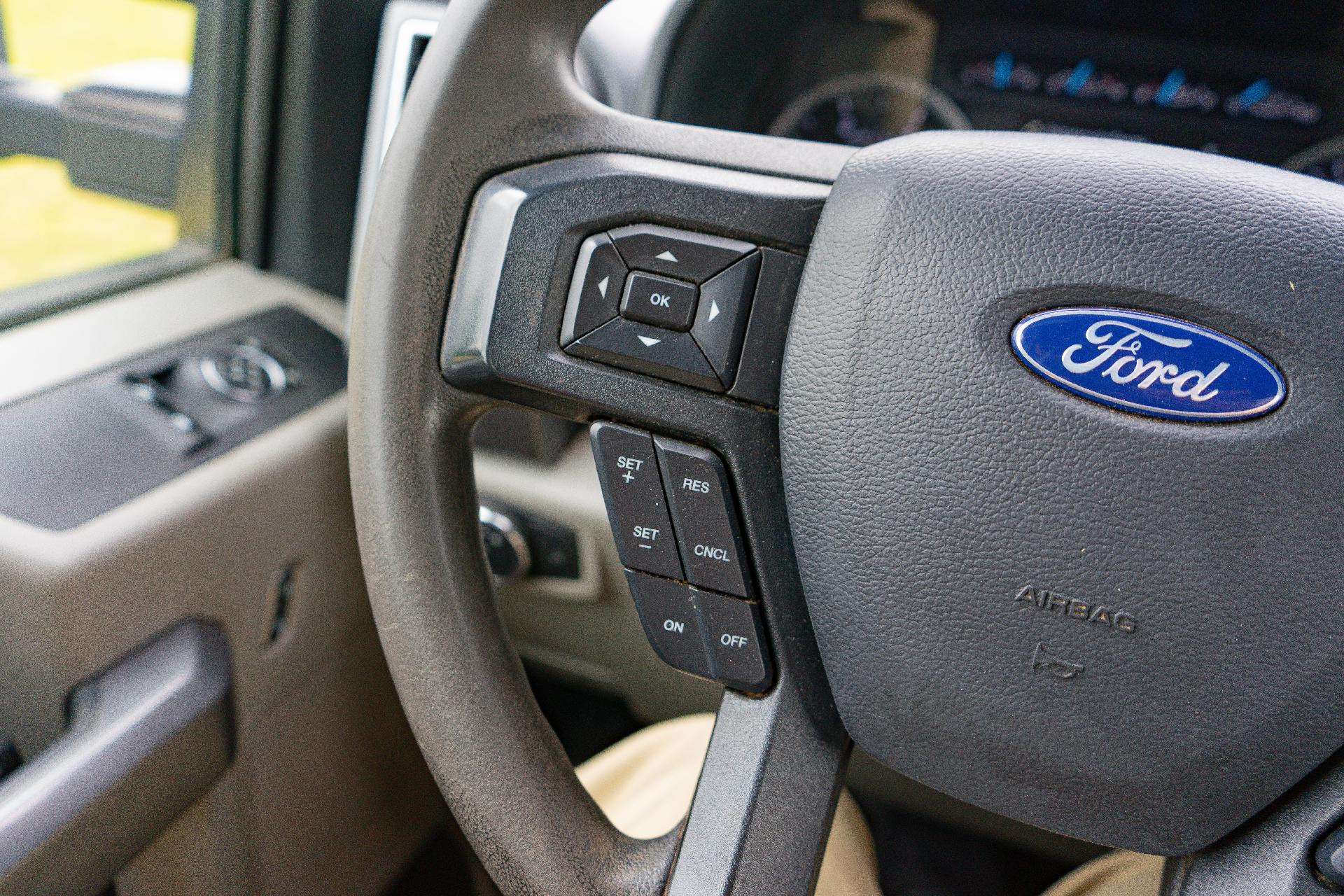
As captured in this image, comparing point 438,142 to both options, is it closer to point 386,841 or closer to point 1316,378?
point 1316,378

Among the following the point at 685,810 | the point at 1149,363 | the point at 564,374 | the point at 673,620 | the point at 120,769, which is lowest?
the point at 120,769

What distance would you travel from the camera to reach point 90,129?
4.06 ft

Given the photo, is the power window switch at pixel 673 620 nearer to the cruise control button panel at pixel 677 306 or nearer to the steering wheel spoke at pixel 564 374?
the steering wheel spoke at pixel 564 374

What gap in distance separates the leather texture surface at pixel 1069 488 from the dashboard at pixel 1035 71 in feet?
2.60

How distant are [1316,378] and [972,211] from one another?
0.16 metres

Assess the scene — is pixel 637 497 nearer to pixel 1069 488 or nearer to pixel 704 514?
pixel 704 514

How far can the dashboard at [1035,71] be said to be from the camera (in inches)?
51.1

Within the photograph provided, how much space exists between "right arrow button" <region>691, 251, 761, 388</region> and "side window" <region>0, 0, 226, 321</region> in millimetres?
804

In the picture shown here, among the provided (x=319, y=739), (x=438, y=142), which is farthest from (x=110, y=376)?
(x=438, y=142)

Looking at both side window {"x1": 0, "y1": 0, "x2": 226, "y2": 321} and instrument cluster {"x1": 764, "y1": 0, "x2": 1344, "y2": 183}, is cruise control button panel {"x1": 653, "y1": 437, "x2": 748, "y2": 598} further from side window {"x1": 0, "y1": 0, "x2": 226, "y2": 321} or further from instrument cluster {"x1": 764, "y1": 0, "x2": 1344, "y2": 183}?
instrument cluster {"x1": 764, "y1": 0, "x2": 1344, "y2": 183}

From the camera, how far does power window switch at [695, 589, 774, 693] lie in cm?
59

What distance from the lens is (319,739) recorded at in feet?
3.81

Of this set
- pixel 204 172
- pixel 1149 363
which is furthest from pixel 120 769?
pixel 1149 363

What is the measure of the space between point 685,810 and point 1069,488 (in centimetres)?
33
